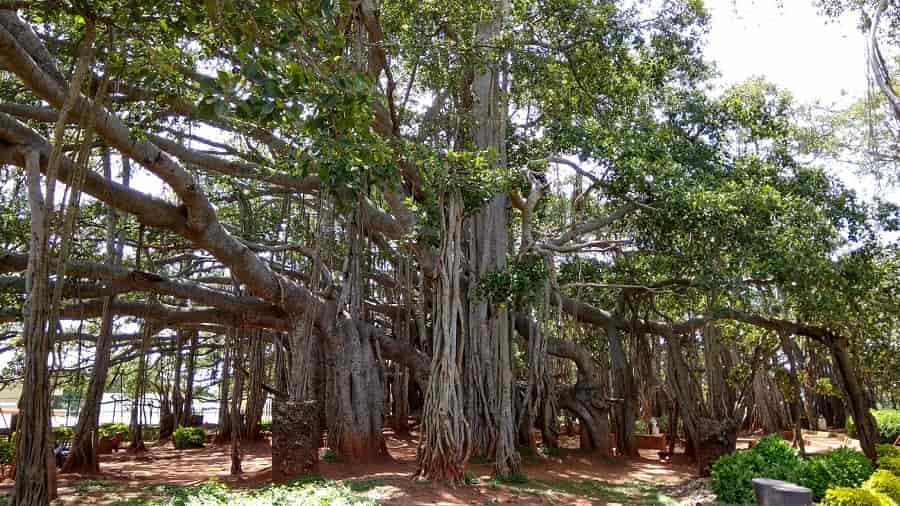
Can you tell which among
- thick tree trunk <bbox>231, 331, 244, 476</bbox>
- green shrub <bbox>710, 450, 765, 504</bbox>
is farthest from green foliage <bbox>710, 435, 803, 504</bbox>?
thick tree trunk <bbox>231, 331, 244, 476</bbox>

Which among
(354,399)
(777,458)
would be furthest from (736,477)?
(354,399)

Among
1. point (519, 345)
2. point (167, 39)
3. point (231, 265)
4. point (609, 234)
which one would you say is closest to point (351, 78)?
point (167, 39)

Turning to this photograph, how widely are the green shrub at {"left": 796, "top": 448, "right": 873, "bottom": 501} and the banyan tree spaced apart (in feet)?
5.60

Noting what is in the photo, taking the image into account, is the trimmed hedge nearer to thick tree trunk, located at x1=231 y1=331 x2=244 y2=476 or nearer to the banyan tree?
the banyan tree

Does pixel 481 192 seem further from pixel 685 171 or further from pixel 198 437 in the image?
pixel 198 437

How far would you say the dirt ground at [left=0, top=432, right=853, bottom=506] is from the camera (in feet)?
17.7

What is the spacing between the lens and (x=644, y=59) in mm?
7395

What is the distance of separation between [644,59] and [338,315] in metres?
4.52

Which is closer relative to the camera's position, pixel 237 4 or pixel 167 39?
pixel 237 4

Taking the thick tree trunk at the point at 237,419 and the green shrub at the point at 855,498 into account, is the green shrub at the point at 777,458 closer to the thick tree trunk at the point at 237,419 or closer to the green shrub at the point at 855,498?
the green shrub at the point at 855,498

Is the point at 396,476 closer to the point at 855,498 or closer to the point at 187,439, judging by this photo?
the point at 855,498

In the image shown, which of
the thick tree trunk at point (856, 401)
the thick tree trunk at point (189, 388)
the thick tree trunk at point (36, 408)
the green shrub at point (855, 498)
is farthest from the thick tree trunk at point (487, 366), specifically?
the thick tree trunk at point (189, 388)

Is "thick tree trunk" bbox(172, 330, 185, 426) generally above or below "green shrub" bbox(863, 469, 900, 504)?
above

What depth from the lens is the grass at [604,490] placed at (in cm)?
608
